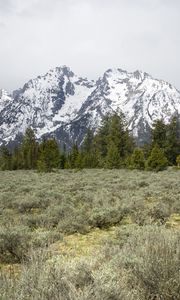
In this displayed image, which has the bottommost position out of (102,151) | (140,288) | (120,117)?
(140,288)

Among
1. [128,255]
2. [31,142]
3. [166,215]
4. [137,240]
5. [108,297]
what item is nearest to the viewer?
[108,297]

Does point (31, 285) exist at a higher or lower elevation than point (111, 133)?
lower

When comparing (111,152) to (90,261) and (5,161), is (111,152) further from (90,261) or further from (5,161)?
(90,261)

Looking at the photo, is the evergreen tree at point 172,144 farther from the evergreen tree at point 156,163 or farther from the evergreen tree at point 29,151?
the evergreen tree at point 29,151

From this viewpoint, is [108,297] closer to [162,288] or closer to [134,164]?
[162,288]

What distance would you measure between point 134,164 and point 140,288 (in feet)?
151

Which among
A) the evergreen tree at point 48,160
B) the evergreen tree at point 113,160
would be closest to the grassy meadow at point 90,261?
the evergreen tree at point 48,160

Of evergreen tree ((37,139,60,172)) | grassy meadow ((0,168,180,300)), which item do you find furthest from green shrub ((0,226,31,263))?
evergreen tree ((37,139,60,172))

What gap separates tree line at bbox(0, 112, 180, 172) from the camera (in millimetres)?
51844

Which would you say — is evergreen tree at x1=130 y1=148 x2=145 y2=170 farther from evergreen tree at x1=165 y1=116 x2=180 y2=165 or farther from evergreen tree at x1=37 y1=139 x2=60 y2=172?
evergreen tree at x1=165 y1=116 x2=180 y2=165

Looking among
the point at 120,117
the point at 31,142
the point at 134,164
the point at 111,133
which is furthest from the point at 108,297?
the point at 31,142

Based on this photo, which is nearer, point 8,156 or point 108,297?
point 108,297

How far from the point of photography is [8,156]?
88.2 m

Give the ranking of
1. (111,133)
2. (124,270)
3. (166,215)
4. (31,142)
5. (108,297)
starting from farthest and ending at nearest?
(31,142), (111,133), (166,215), (124,270), (108,297)
